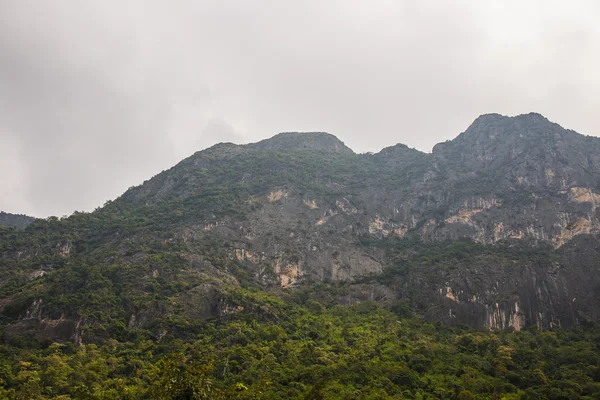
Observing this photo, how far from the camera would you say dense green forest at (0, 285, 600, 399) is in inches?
1631

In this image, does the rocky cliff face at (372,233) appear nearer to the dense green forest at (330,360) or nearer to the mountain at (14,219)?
the dense green forest at (330,360)

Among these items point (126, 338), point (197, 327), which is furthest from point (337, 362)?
point (126, 338)

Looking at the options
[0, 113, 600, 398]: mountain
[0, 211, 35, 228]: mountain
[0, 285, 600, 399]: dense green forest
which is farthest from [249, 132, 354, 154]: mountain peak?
[0, 285, 600, 399]: dense green forest

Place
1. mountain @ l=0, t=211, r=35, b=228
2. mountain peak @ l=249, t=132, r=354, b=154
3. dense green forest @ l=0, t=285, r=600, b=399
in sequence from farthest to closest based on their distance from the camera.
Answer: mountain peak @ l=249, t=132, r=354, b=154
mountain @ l=0, t=211, r=35, b=228
dense green forest @ l=0, t=285, r=600, b=399

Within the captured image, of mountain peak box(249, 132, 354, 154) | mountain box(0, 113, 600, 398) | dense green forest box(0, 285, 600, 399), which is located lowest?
dense green forest box(0, 285, 600, 399)

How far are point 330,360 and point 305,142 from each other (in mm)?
116854

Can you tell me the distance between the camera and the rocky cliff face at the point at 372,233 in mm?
69131

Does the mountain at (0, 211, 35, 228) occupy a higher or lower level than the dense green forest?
higher

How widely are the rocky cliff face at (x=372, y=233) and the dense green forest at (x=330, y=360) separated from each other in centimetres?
556

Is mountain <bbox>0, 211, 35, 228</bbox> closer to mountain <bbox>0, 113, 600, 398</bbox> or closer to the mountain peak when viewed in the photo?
mountain <bbox>0, 113, 600, 398</bbox>

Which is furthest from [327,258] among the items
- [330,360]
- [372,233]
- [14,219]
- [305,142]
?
[14,219]

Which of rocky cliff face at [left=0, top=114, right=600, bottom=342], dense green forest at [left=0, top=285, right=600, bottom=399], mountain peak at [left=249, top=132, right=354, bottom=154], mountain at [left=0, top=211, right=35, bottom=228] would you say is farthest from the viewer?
mountain peak at [left=249, top=132, right=354, bottom=154]

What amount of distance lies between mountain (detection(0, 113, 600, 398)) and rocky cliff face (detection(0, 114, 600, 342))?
311 mm

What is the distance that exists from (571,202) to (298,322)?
2313 inches
